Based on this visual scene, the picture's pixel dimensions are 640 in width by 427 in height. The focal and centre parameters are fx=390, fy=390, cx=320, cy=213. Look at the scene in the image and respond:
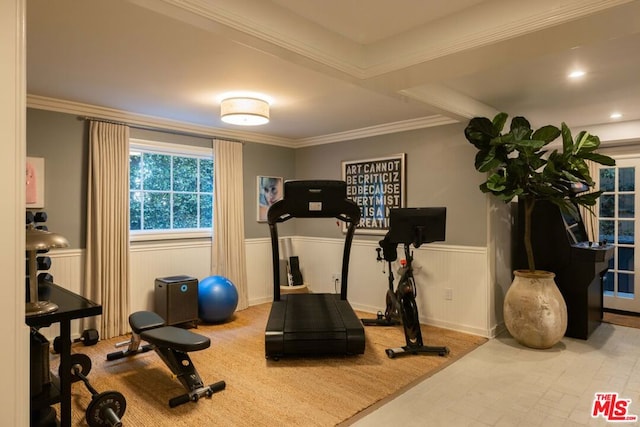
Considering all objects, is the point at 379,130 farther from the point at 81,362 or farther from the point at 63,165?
the point at 81,362

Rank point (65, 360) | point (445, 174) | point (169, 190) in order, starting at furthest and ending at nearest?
point (169, 190) → point (445, 174) → point (65, 360)

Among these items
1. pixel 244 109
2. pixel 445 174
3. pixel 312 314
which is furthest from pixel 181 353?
pixel 445 174

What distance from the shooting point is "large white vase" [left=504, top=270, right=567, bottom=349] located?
364cm

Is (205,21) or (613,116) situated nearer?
(205,21)

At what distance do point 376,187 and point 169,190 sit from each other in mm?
2624

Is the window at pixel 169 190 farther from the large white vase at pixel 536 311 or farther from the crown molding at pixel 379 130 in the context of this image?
the large white vase at pixel 536 311

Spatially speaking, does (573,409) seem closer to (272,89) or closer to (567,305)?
(567,305)

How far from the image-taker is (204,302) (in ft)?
14.8

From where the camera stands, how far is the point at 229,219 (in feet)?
16.8

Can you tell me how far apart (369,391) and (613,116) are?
13.9 ft

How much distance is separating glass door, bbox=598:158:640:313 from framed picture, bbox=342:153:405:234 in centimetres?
282

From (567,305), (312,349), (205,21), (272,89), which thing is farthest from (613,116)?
(205,21)

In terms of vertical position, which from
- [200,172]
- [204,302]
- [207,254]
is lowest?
[204,302]

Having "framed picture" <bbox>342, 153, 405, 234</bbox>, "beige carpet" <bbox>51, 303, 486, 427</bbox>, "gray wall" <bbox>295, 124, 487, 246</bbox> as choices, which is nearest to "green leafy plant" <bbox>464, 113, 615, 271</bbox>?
"gray wall" <bbox>295, 124, 487, 246</bbox>
